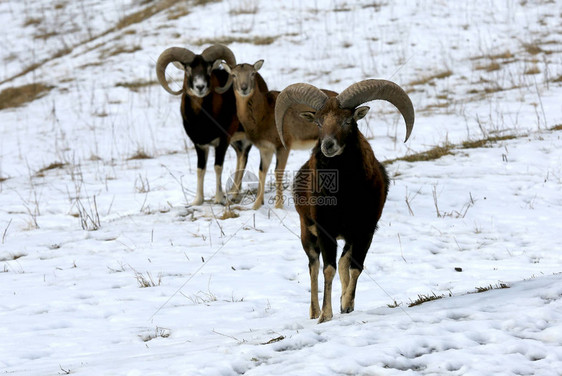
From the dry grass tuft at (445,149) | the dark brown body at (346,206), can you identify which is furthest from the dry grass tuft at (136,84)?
the dark brown body at (346,206)

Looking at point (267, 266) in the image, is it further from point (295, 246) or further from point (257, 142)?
point (257, 142)

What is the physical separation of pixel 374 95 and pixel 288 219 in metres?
4.22

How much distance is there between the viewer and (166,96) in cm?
2019

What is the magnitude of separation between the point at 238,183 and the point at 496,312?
6.98m

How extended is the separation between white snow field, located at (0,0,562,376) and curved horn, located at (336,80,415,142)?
1.84 metres

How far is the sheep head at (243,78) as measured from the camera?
10.1 meters

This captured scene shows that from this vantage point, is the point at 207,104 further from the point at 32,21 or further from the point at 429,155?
the point at 32,21

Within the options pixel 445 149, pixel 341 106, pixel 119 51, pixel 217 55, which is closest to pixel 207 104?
pixel 217 55

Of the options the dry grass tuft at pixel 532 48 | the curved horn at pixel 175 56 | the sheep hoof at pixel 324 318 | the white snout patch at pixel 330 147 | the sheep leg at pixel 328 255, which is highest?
the dry grass tuft at pixel 532 48

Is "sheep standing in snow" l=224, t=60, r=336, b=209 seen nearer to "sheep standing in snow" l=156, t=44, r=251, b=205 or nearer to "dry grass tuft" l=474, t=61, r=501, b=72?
"sheep standing in snow" l=156, t=44, r=251, b=205

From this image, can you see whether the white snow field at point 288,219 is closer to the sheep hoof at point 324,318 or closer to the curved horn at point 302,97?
the sheep hoof at point 324,318

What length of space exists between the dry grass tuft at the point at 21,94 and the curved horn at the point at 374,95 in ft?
56.5

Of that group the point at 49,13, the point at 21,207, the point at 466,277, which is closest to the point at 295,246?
the point at 466,277

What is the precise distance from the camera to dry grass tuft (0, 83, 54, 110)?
2058cm
